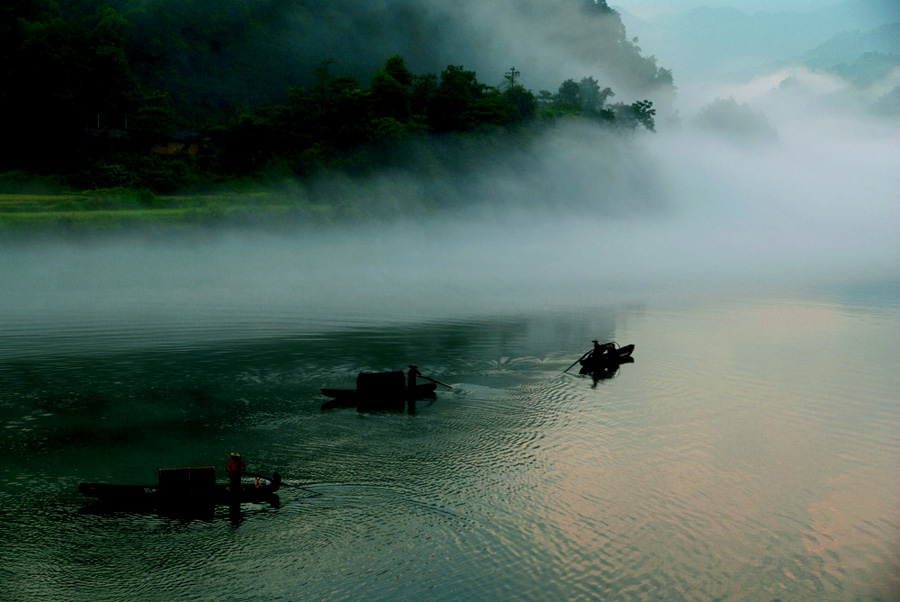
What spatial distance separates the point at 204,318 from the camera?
45.3 m

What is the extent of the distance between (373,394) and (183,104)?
9761cm

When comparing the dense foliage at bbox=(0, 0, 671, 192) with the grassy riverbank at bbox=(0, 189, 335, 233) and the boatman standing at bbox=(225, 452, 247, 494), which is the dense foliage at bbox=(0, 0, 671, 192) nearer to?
the grassy riverbank at bbox=(0, 189, 335, 233)

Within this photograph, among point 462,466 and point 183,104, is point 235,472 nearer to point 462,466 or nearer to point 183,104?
point 462,466

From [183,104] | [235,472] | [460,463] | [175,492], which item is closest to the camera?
[175,492]

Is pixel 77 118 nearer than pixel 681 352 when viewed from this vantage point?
No

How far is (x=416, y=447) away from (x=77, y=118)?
8399 centimetres

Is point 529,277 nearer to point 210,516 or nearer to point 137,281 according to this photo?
point 137,281

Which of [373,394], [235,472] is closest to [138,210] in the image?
[373,394]

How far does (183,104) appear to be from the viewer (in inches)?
4500

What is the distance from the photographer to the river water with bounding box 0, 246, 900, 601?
681 inches

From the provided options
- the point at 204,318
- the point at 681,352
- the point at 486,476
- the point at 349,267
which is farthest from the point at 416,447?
the point at 349,267

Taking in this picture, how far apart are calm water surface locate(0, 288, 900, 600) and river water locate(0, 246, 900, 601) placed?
3.5 inches

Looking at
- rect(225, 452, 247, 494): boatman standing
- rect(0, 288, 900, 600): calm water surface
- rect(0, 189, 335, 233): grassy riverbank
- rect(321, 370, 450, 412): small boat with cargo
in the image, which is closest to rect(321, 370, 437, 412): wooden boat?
rect(321, 370, 450, 412): small boat with cargo

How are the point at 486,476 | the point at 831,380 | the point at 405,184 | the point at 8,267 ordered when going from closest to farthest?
the point at 486,476
the point at 831,380
the point at 8,267
the point at 405,184
